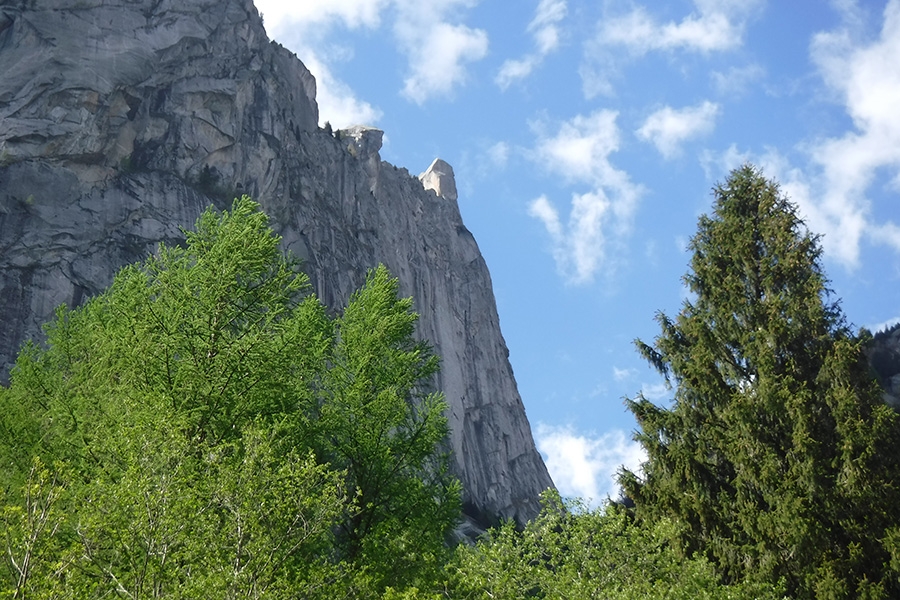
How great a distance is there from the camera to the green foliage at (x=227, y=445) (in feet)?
29.2

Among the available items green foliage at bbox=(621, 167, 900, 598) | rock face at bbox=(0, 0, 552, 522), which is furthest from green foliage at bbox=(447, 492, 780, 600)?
rock face at bbox=(0, 0, 552, 522)

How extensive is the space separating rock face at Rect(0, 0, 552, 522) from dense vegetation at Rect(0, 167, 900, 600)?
3884cm

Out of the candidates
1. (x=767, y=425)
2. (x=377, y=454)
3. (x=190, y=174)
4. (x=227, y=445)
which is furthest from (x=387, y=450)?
(x=190, y=174)

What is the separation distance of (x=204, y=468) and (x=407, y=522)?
4040 millimetres

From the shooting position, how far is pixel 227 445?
33.2ft

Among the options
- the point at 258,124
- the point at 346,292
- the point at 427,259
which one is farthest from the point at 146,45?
the point at 427,259

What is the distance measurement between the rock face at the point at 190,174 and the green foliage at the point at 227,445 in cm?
3809

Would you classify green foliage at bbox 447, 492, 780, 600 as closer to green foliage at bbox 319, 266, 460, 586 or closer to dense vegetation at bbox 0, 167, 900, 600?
dense vegetation at bbox 0, 167, 900, 600

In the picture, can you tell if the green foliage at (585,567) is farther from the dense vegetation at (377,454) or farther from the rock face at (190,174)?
the rock face at (190,174)

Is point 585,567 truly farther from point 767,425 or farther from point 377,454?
point 767,425

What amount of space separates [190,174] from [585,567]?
5652cm

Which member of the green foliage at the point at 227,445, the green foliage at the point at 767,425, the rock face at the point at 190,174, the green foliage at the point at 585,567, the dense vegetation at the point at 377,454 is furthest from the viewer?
the rock face at the point at 190,174

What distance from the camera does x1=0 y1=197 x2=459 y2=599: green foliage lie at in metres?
8.91


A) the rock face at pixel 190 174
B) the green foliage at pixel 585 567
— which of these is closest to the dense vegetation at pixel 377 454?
the green foliage at pixel 585 567
